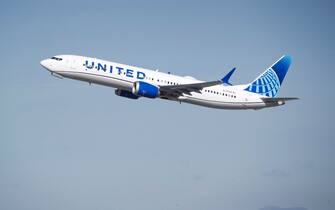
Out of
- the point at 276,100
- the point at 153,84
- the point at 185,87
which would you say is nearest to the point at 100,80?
the point at 153,84

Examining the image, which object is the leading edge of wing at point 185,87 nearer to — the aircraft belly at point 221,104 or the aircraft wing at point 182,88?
the aircraft wing at point 182,88

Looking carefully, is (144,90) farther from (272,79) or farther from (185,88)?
(272,79)

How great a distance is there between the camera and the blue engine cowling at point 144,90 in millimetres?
75625

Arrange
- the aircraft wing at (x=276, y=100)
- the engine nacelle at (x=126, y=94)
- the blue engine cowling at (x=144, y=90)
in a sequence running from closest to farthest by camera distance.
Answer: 1. the blue engine cowling at (x=144, y=90)
2. the aircraft wing at (x=276, y=100)
3. the engine nacelle at (x=126, y=94)

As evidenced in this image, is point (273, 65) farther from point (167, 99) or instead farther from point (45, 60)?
point (45, 60)

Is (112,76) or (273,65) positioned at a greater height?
(273,65)

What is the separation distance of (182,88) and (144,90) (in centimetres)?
533

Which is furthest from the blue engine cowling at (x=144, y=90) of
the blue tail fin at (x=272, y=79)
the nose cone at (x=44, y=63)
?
the blue tail fin at (x=272, y=79)

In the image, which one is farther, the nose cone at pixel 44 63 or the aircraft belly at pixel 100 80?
the nose cone at pixel 44 63

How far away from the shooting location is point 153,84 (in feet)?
257

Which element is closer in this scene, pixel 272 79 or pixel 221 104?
pixel 221 104

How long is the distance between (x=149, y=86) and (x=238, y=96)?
1501 cm

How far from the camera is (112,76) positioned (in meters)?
76.5

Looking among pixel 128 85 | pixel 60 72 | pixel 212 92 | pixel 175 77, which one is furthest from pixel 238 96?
pixel 60 72
